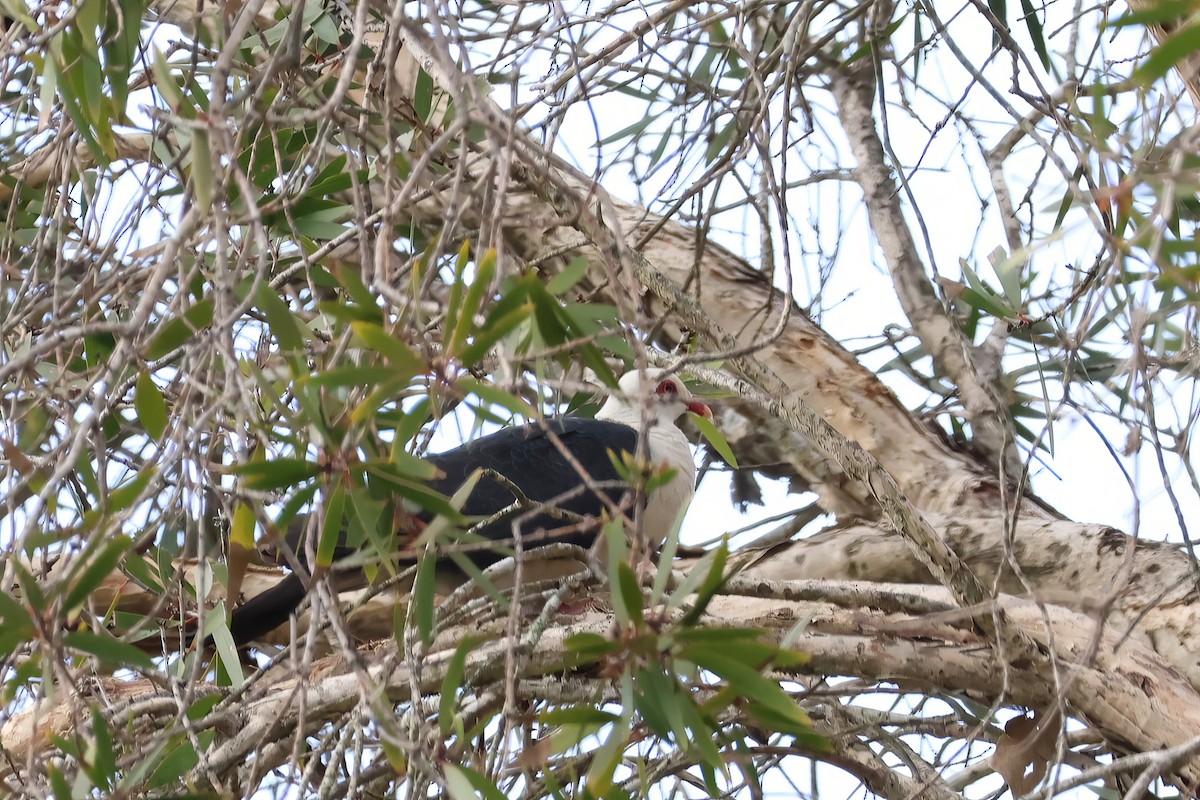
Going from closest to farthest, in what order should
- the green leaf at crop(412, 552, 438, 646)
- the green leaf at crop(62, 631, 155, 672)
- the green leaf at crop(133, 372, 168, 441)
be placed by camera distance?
the green leaf at crop(62, 631, 155, 672)
the green leaf at crop(133, 372, 168, 441)
the green leaf at crop(412, 552, 438, 646)

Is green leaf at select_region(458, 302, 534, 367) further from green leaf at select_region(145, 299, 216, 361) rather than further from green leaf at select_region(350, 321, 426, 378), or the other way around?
green leaf at select_region(145, 299, 216, 361)

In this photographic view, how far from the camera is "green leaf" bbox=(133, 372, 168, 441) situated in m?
1.32

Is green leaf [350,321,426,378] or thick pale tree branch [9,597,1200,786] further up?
green leaf [350,321,426,378]

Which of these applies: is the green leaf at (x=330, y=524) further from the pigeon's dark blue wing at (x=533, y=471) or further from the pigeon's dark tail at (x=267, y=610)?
the pigeon's dark blue wing at (x=533, y=471)

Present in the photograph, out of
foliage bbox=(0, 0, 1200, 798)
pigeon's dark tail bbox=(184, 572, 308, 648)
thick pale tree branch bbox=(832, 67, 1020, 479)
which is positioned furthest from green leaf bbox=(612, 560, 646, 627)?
thick pale tree branch bbox=(832, 67, 1020, 479)

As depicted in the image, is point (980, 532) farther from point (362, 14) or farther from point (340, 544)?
point (362, 14)

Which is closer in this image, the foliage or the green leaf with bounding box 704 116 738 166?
the foliage

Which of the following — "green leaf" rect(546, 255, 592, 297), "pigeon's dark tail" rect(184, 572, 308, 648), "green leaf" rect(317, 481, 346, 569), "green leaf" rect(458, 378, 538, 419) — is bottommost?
"pigeon's dark tail" rect(184, 572, 308, 648)

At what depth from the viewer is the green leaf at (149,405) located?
132 cm

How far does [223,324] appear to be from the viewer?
1103 millimetres

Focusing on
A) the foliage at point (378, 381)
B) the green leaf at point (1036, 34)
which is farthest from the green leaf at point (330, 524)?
the green leaf at point (1036, 34)

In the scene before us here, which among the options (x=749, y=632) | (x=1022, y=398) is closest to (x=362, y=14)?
(x=749, y=632)

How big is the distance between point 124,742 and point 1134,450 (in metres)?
1.39

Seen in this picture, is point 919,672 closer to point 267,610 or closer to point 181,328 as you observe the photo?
point 267,610
